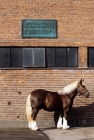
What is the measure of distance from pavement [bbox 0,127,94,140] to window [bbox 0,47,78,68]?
2818mm

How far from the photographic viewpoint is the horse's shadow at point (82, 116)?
1877cm

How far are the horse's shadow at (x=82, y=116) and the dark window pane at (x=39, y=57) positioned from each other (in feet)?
7.84

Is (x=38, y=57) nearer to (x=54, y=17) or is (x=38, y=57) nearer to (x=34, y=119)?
(x=54, y=17)

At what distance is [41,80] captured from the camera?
18641 millimetres

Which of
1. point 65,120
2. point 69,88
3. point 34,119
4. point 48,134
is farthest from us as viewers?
point 69,88

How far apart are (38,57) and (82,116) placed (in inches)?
125

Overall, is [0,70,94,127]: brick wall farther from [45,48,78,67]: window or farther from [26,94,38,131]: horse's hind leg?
[26,94,38,131]: horse's hind leg

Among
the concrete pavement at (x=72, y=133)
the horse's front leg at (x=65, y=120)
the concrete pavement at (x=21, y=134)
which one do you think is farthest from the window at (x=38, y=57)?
the concrete pavement at (x=72, y=133)

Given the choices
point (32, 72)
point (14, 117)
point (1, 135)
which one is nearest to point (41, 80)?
point (32, 72)

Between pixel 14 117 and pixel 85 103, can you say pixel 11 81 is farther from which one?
pixel 85 103

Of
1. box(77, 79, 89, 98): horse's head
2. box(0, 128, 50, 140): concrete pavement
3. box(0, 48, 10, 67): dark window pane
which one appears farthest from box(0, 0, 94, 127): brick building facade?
box(77, 79, 89, 98): horse's head

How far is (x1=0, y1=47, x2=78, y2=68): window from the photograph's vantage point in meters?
18.7

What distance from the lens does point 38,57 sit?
18.7 meters

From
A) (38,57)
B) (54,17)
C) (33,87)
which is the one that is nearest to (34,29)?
(54,17)
